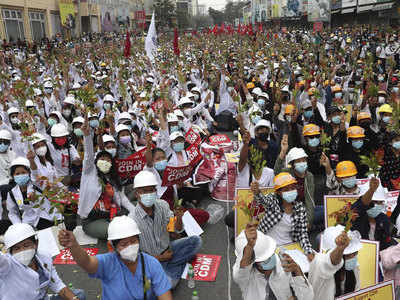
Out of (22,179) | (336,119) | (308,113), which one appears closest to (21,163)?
(22,179)

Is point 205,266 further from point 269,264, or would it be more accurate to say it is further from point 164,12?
point 164,12

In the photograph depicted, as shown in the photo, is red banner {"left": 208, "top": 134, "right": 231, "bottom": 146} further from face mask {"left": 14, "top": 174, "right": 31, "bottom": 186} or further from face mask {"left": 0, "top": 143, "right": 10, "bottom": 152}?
face mask {"left": 14, "top": 174, "right": 31, "bottom": 186}

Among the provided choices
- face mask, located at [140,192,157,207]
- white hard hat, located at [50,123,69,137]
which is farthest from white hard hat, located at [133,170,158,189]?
white hard hat, located at [50,123,69,137]

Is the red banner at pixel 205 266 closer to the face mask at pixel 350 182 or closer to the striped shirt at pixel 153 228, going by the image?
the striped shirt at pixel 153 228

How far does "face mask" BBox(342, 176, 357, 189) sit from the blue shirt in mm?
2538

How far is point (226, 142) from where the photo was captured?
8477 mm

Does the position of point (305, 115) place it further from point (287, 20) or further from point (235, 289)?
point (287, 20)

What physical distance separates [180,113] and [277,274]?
17.2 feet

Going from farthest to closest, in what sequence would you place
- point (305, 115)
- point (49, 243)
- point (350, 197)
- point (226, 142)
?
point (226, 142) < point (305, 115) < point (350, 197) < point (49, 243)

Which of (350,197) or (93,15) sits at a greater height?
(93,15)

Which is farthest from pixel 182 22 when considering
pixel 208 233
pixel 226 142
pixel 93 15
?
pixel 208 233

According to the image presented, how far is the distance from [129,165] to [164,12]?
46598mm

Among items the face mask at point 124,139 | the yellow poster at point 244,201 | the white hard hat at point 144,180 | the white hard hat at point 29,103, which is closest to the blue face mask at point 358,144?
the yellow poster at point 244,201

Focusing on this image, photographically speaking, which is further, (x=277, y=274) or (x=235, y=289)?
(x=235, y=289)
